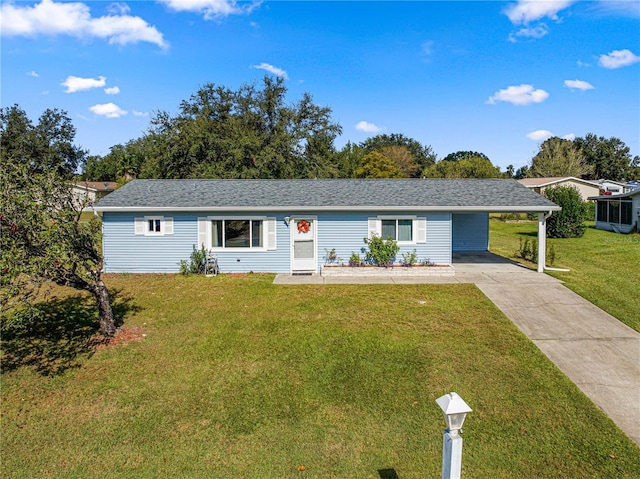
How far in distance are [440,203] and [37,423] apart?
39.6ft

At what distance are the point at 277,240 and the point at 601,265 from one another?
12069 millimetres

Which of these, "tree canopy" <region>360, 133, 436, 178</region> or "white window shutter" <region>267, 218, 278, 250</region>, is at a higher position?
"tree canopy" <region>360, 133, 436, 178</region>

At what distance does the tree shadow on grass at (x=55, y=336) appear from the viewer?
6891 mm

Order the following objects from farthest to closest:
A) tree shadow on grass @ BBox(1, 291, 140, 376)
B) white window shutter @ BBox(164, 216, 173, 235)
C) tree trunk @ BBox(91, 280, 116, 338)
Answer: white window shutter @ BBox(164, 216, 173, 235), tree trunk @ BBox(91, 280, 116, 338), tree shadow on grass @ BBox(1, 291, 140, 376)

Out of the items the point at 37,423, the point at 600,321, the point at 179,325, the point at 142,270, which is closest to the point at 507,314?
the point at 600,321

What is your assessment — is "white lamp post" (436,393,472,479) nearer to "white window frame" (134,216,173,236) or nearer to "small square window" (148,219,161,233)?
"white window frame" (134,216,173,236)

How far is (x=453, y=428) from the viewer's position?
3.30 m

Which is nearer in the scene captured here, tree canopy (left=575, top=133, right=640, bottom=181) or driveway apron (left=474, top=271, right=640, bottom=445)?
driveway apron (left=474, top=271, right=640, bottom=445)

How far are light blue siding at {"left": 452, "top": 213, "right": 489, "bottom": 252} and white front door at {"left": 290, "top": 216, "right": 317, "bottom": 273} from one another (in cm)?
793

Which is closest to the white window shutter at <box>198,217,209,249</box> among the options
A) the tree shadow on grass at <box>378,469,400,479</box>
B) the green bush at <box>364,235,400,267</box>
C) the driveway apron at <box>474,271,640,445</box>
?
the green bush at <box>364,235,400,267</box>

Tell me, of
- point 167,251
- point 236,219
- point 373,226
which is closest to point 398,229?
point 373,226

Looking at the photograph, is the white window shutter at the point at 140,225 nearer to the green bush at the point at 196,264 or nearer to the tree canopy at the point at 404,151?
the green bush at the point at 196,264

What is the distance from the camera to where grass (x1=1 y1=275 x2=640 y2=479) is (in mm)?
4465

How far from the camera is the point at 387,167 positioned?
4803cm
